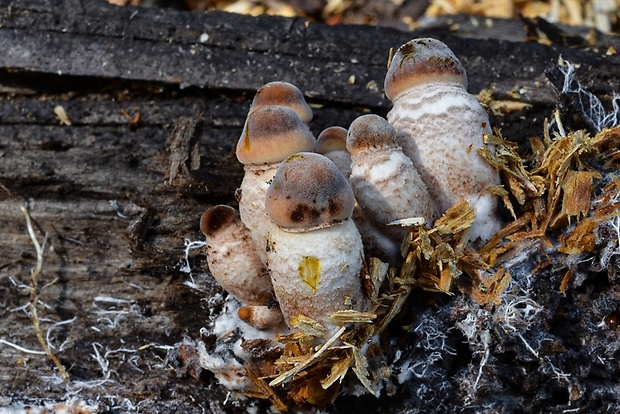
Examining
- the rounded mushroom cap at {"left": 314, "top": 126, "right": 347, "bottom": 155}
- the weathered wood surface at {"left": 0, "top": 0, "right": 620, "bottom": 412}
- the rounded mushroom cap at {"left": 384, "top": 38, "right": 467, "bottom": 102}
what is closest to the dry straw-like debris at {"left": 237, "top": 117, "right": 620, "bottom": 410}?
the rounded mushroom cap at {"left": 384, "top": 38, "right": 467, "bottom": 102}

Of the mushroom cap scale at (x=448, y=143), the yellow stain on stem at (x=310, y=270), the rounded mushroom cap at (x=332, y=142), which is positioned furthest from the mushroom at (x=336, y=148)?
the yellow stain on stem at (x=310, y=270)

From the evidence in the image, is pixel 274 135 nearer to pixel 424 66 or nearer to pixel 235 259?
pixel 235 259

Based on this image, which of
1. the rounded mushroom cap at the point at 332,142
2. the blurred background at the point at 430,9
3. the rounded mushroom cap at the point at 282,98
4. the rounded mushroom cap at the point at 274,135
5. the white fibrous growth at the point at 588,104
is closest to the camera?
the rounded mushroom cap at the point at 274,135

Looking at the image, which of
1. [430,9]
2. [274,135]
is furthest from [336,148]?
[430,9]

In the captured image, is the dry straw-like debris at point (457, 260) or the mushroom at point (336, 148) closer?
the dry straw-like debris at point (457, 260)

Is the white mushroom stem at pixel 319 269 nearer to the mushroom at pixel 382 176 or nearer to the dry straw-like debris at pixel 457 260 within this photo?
the dry straw-like debris at pixel 457 260

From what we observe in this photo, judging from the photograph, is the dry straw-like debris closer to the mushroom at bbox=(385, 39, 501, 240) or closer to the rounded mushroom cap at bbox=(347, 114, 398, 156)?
the mushroom at bbox=(385, 39, 501, 240)

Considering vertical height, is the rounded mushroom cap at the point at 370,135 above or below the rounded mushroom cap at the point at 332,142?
above
